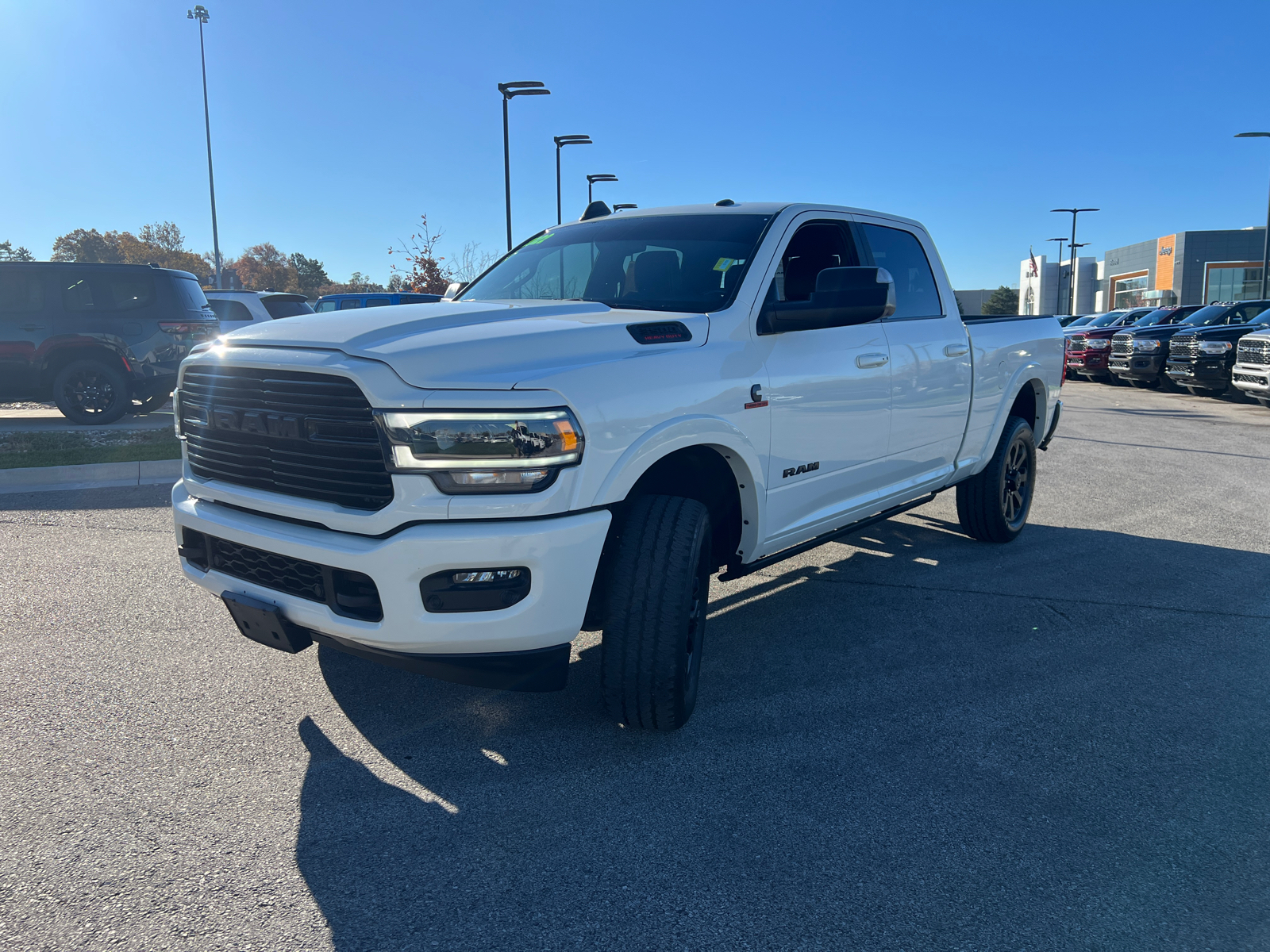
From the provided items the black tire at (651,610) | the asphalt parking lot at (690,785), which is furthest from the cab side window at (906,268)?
the black tire at (651,610)

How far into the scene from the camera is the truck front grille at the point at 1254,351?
15.0 metres

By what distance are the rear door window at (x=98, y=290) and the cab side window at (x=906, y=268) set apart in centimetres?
1014

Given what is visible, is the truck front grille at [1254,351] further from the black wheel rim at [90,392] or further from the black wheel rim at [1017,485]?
the black wheel rim at [90,392]

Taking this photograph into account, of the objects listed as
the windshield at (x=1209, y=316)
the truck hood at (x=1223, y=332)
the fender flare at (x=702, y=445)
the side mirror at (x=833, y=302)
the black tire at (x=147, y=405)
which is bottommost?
the black tire at (x=147, y=405)

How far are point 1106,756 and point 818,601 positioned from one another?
1.93 meters

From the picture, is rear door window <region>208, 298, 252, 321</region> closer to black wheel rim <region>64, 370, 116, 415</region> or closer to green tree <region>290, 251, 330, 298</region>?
black wheel rim <region>64, 370, 116, 415</region>

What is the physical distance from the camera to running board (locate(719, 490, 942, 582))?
3.92 meters

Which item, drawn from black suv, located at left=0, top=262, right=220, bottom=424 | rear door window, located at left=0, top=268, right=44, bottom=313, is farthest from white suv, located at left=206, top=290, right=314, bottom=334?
rear door window, located at left=0, top=268, right=44, bottom=313

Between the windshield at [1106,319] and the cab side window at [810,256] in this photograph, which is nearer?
the cab side window at [810,256]

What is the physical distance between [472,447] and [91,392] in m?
11.5

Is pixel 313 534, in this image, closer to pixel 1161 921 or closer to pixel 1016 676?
pixel 1161 921

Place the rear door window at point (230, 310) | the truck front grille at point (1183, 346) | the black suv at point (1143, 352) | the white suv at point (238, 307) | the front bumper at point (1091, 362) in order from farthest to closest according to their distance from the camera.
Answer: the front bumper at point (1091, 362) → the black suv at point (1143, 352) → the truck front grille at point (1183, 346) → the rear door window at point (230, 310) → the white suv at point (238, 307)

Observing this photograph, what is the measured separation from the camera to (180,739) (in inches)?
131

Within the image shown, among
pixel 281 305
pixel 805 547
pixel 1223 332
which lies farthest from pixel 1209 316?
pixel 805 547
